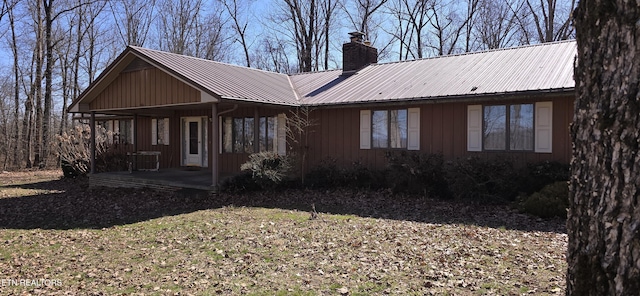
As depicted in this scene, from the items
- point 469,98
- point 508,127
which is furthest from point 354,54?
point 508,127

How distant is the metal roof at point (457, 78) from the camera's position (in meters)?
10.6

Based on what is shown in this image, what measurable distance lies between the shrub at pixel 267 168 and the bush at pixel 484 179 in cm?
446

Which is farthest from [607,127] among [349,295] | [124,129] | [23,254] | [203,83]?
[124,129]

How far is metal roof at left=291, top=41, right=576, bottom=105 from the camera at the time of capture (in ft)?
34.8

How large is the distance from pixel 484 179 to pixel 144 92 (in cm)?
986

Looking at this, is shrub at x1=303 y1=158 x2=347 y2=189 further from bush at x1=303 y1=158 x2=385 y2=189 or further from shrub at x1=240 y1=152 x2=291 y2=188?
shrub at x1=240 y1=152 x2=291 y2=188

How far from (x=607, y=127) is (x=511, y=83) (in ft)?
32.1

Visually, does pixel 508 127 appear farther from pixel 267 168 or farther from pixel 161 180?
pixel 161 180

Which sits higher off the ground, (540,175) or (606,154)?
(606,154)

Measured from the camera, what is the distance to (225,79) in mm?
12914

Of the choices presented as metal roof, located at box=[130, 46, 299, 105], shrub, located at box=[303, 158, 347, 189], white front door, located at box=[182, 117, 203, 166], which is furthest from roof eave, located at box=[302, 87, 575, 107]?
white front door, located at box=[182, 117, 203, 166]

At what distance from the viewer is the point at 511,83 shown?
35.1 ft

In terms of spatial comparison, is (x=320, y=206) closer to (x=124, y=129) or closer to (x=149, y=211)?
(x=149, y=211)

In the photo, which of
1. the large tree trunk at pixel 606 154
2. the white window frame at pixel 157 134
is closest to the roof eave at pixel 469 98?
the white window frame at pixel 157 134
